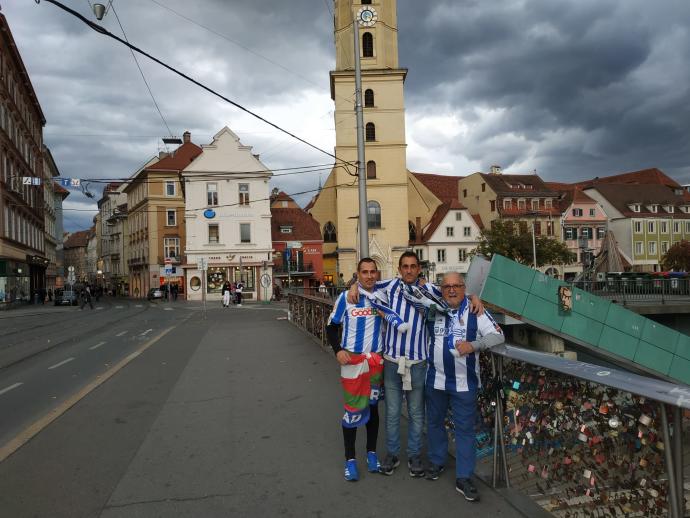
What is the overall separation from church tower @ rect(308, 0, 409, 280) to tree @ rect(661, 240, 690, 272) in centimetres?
2991

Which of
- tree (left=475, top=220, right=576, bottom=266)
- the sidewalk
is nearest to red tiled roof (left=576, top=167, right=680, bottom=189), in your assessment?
tree (left=475, top=220, right=576, bottom=266)

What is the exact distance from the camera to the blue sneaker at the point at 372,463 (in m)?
4.59

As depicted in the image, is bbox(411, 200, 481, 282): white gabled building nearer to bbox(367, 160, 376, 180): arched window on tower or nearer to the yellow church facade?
the yellow church facade

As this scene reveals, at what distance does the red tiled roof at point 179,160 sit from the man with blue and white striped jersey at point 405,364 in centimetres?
5486

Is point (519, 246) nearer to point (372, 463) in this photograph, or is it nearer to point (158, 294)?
point (158, 294)

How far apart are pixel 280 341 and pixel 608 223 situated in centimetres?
6363

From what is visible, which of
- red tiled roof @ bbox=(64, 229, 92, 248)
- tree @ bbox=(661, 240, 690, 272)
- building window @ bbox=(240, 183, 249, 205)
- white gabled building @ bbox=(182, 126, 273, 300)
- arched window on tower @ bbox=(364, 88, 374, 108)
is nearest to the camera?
white gabled building @ bbox=(182, 126, 273, 300)

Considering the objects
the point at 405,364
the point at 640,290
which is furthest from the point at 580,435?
the point at 640,290

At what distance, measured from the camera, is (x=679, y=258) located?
60594 mm

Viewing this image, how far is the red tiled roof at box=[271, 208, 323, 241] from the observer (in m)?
54.7

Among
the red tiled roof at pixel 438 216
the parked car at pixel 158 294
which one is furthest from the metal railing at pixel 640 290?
the parked car at pixel 158 294

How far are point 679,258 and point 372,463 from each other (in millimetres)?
65890

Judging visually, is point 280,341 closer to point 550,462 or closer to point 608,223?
point 550,462

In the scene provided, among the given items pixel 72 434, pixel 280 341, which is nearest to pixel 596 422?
pixel 72 434
